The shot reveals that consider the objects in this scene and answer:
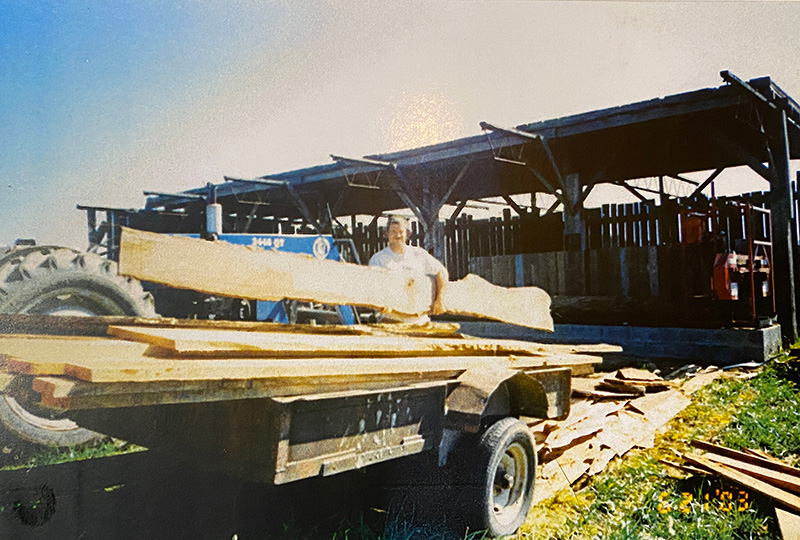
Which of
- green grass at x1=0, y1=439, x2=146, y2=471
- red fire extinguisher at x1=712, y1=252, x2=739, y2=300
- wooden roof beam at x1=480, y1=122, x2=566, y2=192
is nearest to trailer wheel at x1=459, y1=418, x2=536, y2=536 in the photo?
green grass at x1=0, y1=439, x2=146, y2=471

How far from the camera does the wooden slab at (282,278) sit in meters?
2.21

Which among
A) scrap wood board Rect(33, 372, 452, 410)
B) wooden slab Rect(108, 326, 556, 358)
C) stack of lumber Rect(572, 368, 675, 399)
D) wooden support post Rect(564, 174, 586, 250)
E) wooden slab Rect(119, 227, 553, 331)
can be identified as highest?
wooden support post Rect(564, 174, 586, 250)

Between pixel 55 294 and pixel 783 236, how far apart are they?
10.1 m

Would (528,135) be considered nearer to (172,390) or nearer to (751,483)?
(751,483)

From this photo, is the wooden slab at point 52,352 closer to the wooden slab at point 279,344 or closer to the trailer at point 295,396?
the trailer at point 295,396

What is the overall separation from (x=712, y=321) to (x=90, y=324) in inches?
354

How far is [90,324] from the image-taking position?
9.58ft

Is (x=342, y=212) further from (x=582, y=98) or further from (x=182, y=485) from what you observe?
(x=182, y=485)

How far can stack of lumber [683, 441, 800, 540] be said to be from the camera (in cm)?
355

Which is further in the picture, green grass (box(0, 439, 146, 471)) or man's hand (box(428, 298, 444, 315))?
green grass (box(0, 439, 146, 471))

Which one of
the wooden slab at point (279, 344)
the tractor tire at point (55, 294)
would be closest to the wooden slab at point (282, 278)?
the wooden slab at point (279, 344)

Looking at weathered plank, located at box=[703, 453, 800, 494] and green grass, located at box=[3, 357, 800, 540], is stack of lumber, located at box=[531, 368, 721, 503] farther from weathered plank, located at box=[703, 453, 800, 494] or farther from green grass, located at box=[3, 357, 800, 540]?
weathered plank, located at box=[703, 453, 800, 494]

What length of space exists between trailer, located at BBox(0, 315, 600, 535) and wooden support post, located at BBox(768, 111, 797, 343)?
25.6ft

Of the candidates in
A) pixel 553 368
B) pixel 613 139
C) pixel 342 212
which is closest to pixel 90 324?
pixel 553 368
